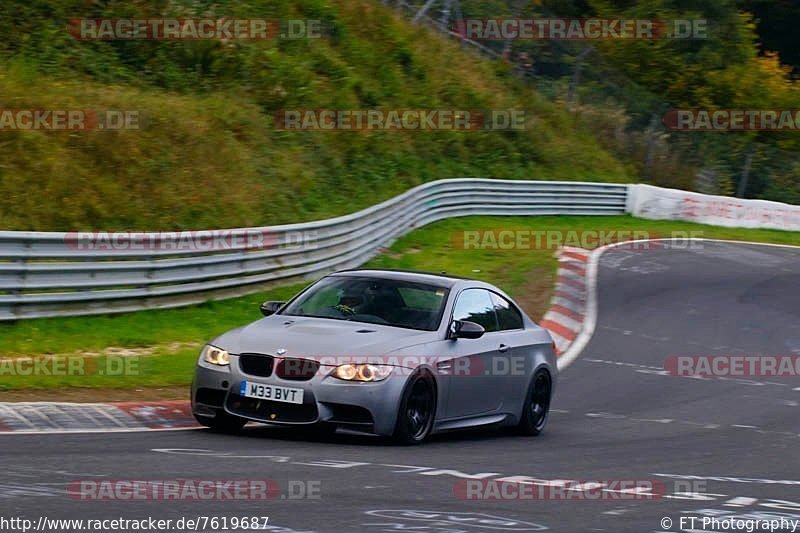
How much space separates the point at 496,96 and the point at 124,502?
34.4 m

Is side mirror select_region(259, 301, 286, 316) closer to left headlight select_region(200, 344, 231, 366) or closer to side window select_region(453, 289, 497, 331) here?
left headlight select_region(200, 344, 231, 366)

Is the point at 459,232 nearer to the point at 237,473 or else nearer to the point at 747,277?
the point at 747,277

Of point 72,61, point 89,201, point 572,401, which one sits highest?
point 72,61

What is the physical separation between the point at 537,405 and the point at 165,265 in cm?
604

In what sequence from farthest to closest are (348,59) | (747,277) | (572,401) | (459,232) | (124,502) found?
(348,59) → (459,232) → (747,277) → (572,401) → (124,502)

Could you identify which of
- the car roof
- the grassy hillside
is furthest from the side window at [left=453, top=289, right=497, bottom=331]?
the grassy hillside

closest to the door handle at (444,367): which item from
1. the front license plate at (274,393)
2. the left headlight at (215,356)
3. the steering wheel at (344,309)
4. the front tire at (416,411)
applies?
the front tire at (416,411)

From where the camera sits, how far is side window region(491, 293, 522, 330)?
11.4m

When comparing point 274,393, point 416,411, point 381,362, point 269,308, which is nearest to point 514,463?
point 416,411

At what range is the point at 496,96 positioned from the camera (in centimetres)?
4019

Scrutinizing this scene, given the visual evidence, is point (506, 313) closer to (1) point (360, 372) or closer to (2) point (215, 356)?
(1) point (360, 372)

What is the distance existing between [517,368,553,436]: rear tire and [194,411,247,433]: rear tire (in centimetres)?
276

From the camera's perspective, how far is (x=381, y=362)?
31.0ft

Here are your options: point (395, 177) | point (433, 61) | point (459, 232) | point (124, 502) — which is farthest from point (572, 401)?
point (433, 61)
